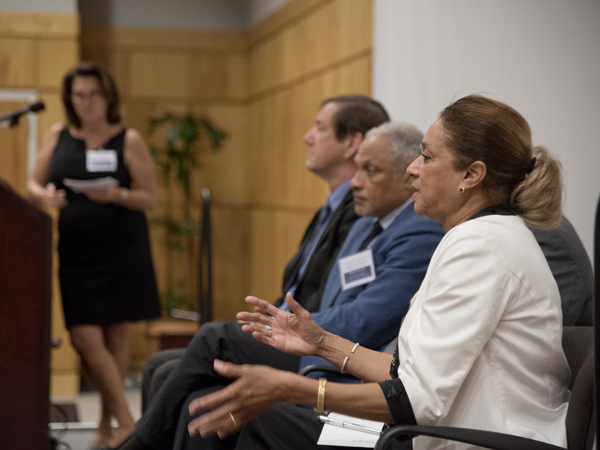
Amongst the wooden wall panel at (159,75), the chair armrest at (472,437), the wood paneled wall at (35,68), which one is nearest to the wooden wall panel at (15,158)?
the wood paneled wall at (35,68)

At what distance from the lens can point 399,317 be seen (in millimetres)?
2066

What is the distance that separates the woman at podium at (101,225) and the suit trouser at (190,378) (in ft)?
4.92

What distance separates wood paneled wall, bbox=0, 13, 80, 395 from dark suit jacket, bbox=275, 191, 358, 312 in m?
3.34

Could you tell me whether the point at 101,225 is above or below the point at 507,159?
below

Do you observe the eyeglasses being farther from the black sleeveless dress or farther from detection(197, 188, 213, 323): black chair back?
detection(197, 188, 213, 323): black chair back

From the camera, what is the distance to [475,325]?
1281mm

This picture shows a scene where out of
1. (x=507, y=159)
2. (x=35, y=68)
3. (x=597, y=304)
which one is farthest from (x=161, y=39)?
(x=597, y=304)

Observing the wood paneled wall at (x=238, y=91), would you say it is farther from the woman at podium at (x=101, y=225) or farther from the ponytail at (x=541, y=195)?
the ponytail at (x=541, y=195)

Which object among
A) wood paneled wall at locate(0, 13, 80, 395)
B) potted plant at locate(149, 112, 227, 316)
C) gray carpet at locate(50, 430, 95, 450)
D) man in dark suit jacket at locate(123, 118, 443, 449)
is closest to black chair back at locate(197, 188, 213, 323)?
man in dark suit jacket at locate(123, 118, 443, 449)

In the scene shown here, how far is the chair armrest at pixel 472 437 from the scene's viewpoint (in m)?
1.23

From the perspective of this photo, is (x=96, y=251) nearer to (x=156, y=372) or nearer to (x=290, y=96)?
(x=156, y=372)

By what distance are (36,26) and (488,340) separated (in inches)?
202

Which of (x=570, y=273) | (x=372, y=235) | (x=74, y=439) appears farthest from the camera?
(x=74, y=439)

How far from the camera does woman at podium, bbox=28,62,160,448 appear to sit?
136 inches
